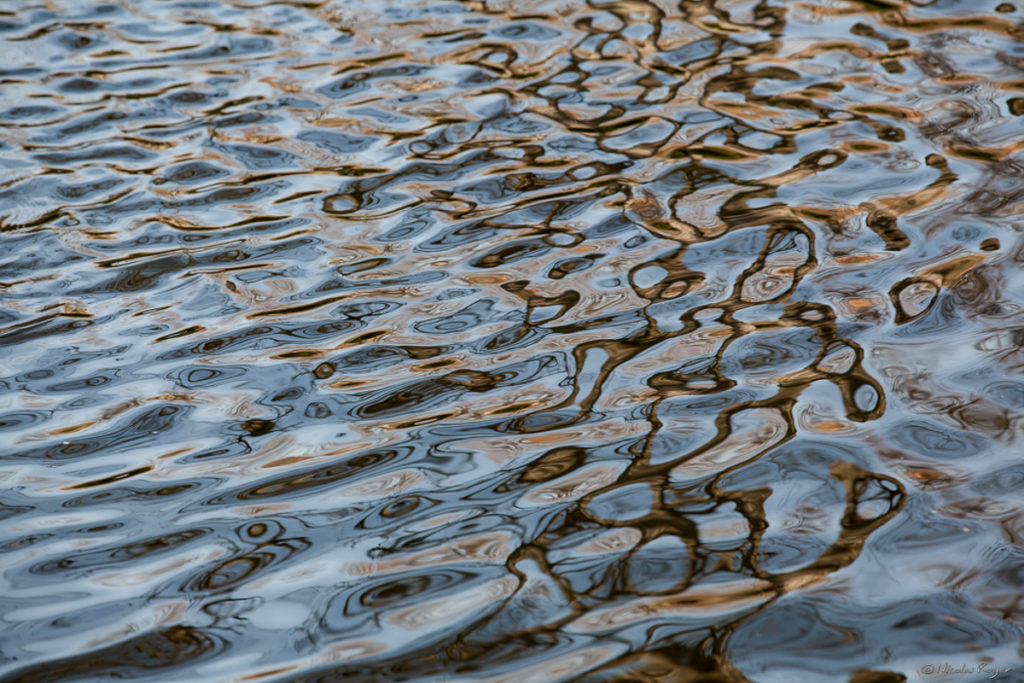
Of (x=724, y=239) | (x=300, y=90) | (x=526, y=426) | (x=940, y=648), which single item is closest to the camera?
(x=940, y=648)

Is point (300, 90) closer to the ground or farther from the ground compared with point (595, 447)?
farther from the ground

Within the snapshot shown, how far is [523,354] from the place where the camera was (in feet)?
8.18

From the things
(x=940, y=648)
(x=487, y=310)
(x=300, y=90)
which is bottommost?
(x=940, y=648)

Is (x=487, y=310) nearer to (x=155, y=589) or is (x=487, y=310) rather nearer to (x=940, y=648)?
(x=155, y=589)

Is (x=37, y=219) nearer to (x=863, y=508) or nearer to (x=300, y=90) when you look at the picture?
(x=300, y=90)

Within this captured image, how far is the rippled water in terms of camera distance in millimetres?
1777

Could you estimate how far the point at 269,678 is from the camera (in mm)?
1675

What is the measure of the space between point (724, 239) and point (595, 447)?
1029 mm

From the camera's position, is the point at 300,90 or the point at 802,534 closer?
the point at 802,534

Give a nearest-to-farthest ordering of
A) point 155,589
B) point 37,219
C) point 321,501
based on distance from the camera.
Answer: point 155,589 < point 321,501 < point 37,219

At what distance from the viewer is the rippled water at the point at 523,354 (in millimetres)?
1777

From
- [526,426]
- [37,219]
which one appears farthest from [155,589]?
[37,219]

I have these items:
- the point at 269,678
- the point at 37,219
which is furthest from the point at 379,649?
the point at 37,219

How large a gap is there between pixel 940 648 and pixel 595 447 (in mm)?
808
